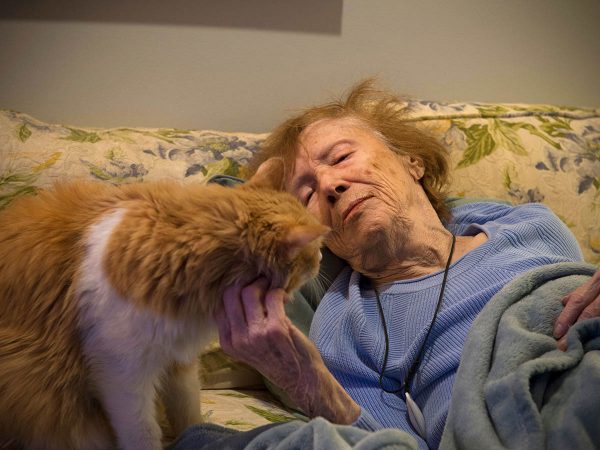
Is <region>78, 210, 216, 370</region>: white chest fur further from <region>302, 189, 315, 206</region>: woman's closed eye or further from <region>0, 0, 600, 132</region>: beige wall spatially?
<region>0, 0, 600, 132</region>: beige wall

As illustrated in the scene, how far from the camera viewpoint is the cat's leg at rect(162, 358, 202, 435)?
47.4 inches

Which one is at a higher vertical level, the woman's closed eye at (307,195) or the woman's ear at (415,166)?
the woman's ear at (415,166)

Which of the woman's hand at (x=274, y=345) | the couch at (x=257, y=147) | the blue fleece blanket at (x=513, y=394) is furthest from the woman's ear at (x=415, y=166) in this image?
the woman's hand at (x=274, y=345)

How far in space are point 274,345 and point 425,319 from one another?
489 mm

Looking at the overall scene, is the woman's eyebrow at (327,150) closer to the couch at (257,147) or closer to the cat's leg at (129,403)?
the couch at (257,147)

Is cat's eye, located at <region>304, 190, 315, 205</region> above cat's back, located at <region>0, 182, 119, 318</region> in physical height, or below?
below

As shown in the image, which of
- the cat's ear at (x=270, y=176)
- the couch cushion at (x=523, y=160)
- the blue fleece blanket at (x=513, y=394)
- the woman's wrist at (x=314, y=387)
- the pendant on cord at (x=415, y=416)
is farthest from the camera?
the couch cushion at (x=523, y=160)

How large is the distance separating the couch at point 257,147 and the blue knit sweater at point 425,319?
22 centimetres

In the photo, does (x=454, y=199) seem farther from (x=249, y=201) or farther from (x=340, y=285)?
(x=249, y=201)

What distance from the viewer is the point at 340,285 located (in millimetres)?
1585

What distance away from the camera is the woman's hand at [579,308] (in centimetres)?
106

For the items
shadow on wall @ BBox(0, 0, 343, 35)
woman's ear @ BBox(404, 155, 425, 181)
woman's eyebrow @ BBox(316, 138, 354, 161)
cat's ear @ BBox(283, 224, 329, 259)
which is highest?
shadow on wall @ BBox(0, 0, 343, 35)

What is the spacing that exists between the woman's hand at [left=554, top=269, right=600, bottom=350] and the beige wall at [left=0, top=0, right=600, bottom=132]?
124 cm

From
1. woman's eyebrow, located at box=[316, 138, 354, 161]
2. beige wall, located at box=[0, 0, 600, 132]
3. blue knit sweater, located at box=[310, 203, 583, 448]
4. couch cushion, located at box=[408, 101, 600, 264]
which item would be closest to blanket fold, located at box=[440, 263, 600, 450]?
blue knit sweater, located at box=[310, 203, 583, 448]
